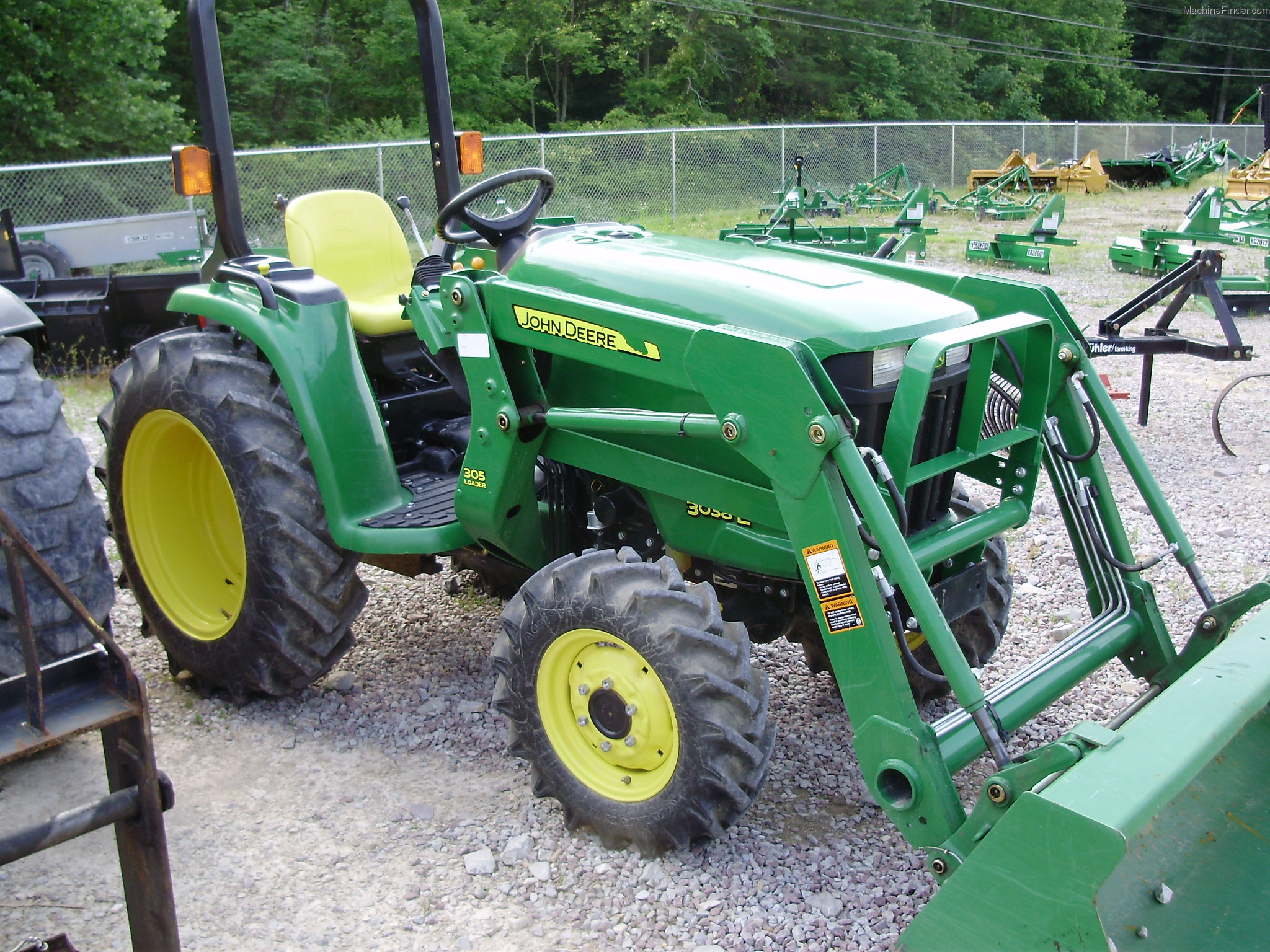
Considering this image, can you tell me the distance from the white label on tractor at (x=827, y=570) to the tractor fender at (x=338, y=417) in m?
1.20

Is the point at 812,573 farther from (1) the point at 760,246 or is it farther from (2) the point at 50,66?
(2) the point at 50,66

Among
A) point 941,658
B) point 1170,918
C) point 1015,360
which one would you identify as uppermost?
point 1015,360

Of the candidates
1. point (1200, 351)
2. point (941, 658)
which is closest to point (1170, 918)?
point (941, 658)

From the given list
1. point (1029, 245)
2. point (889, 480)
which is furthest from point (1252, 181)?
point (889, 480)

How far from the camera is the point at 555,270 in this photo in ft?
10.5

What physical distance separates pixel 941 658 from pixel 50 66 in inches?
699

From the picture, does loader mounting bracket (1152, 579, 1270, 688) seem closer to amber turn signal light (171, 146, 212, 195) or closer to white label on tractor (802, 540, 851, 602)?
white label on tractor (802, 540, 851, 602)

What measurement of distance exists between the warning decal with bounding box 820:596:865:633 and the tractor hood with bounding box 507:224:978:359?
601 mm

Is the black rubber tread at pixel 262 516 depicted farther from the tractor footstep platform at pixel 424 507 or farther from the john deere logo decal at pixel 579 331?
the john deere logo decal at pixel 579 331

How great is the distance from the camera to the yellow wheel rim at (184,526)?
148 inches

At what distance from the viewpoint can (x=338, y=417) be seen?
343 centimetres

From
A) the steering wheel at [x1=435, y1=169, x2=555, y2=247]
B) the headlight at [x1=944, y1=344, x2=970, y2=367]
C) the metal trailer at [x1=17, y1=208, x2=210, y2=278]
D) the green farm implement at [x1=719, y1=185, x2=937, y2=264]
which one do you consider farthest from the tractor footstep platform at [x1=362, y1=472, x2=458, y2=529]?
the metal trailer at [x1=17, y1=208, x2=210, y2=278]

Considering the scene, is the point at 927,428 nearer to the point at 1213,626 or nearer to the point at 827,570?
the point at 827,570

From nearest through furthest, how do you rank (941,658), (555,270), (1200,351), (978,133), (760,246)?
1. (941,658)
2. (555,270)
3. (760,246)
4. (1200,351)
5. (978,133)
